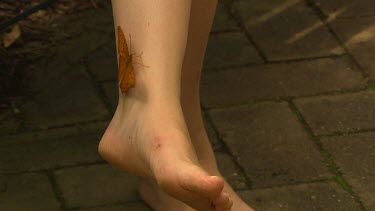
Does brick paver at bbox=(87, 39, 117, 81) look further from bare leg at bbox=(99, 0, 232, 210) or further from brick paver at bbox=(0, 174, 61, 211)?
bare leg at bbox=(99, 0, 232, 210)

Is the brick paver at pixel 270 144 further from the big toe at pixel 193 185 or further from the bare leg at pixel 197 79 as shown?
the big toe at pixel 193 185

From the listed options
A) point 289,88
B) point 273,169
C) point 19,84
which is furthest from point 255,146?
point 19,84

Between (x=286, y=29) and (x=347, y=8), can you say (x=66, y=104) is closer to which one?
(x=286, y=29)

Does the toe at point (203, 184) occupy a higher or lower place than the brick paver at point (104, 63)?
lower

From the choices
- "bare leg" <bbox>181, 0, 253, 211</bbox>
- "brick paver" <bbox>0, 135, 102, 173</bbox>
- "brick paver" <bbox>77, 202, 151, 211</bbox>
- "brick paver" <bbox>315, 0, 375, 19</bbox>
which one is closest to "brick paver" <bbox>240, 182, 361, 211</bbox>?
"bare leg" <bbox>181, 0, 253, 211</bbox>

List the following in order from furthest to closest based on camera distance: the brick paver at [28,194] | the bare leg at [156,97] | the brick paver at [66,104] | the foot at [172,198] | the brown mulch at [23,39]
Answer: the brown mulch at [23,39]
the brick paver at [66,104]
the brick paver at [28,194]
the foot at [172,198]
the bare leg at [156,97]

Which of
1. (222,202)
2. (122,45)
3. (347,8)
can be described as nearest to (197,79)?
(122,45)

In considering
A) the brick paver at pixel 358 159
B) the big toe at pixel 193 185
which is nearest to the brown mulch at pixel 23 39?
the brick paver at pixel 358 159

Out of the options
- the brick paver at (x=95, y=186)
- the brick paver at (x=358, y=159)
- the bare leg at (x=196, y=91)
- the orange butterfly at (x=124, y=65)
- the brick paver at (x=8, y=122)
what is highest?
the brick paver at (x=358, y=159)
